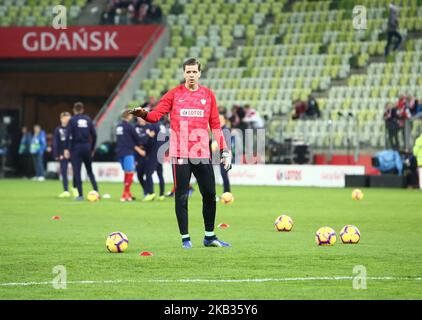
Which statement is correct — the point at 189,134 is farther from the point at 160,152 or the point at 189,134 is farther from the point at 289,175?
the point at 289,175

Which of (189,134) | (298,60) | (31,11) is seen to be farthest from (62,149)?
(31,11)

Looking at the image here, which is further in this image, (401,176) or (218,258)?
(401,176)

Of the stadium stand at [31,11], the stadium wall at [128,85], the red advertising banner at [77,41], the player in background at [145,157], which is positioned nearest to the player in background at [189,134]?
the player in background at [145,157]

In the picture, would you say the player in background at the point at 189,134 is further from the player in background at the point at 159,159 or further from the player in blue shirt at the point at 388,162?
the player in blue shirt at the point at 388,162

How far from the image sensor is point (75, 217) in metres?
20.8

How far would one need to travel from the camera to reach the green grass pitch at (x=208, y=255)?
33.9 feet

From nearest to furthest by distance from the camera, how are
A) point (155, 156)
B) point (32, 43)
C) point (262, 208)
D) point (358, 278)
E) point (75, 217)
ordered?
point (358, 278)
point (75, 217)
point (262, 208)
point (155, 156)
point (32, 43)

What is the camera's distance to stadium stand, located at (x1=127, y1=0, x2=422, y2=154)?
39.1m

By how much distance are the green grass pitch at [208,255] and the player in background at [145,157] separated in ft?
8.85

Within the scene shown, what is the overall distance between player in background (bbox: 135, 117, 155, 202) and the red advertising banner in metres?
19.0

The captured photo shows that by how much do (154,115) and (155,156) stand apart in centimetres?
1350
